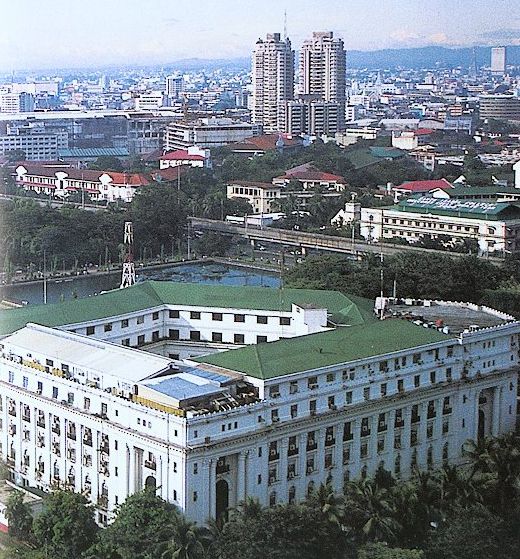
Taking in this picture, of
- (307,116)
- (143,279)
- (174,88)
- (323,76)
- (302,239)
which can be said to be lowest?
(143,279)

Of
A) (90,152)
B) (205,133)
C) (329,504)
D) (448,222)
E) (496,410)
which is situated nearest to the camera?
(329,504)

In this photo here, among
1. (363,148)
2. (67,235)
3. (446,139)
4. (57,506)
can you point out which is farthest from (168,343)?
(446,139)

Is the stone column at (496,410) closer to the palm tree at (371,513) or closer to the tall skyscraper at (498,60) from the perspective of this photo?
the palm tree at (371,513)

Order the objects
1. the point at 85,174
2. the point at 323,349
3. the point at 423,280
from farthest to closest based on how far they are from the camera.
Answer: the point at 85,174 → the point at 423,280 → the point at 323,349

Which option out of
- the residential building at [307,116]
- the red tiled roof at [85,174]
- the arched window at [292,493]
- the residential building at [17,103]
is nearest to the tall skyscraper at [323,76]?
the residential building at [307,116]

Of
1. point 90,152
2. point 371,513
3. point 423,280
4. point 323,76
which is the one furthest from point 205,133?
point 371,513

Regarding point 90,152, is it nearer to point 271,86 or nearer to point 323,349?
point 271,86

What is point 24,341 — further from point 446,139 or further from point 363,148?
point 446,139

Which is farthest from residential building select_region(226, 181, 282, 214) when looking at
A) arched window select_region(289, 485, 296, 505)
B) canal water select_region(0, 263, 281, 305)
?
arched window select_region(289, 485, 296, 505)

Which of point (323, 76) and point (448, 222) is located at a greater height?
point (323, 76)
